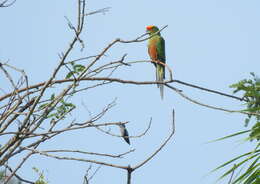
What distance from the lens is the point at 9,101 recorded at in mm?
2219

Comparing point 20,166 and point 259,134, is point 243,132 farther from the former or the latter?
point 20,166

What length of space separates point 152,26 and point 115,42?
510 cm

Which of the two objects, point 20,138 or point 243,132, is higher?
point 243,132

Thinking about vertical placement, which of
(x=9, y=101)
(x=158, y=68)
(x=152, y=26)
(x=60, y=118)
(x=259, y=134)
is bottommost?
(x=9, y=101)

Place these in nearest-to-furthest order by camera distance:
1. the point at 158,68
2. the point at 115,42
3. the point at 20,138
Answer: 1. the point at 20,138
2. the point at 115,42
3. the point at 158,68

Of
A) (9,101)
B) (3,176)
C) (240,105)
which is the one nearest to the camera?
(9,101)

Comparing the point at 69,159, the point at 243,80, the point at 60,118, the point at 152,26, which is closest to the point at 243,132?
the point at 243,80

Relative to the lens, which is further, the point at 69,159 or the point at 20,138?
the point at 20,138

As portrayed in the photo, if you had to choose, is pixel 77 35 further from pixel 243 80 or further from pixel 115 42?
pixel 243 80

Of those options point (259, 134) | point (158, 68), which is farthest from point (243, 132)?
point (158, 68)

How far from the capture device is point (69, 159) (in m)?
1.70

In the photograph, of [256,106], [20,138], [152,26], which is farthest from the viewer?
[152,26]

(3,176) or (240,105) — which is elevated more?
(240,105)

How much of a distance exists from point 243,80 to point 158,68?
2766mm
